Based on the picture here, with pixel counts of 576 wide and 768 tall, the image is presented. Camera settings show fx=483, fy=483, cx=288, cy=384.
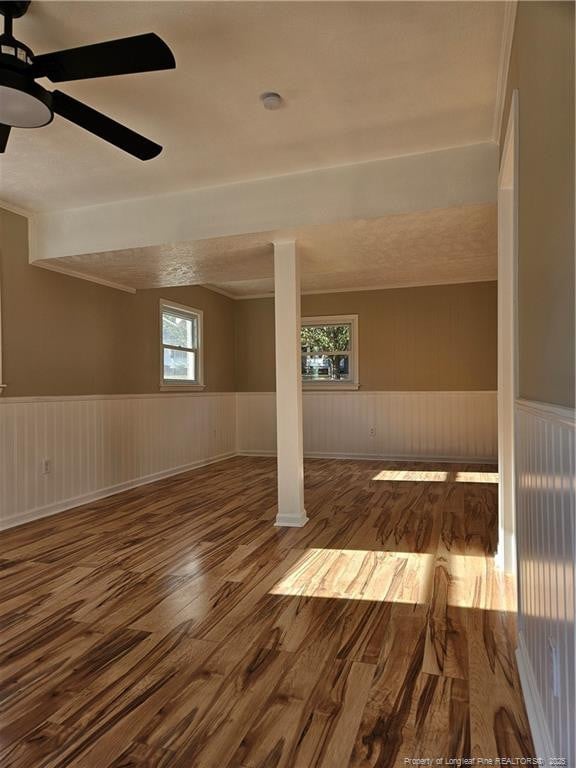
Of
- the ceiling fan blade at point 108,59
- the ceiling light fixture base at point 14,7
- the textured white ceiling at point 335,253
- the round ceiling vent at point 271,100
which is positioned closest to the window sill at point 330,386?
the textured white ceiling at point 335,253

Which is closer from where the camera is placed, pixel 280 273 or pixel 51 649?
pixel 51 649

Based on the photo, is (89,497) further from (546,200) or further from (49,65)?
(546,200)

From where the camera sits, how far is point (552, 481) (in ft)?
3.79

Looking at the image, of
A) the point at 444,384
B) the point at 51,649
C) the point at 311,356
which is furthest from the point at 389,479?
the point at 51,649

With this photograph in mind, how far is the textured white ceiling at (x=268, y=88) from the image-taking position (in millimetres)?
1922

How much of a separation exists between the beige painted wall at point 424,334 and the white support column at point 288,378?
10.7 feet

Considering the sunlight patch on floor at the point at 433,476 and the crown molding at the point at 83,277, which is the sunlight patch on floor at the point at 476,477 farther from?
the crown molding at the point at 83,277

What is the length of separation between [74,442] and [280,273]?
2.48m

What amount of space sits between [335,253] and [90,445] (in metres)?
2.94

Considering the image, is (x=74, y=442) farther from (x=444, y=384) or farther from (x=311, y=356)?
(x=444, y=384)

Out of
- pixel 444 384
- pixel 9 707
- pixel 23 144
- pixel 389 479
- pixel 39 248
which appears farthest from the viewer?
pixel 444 384

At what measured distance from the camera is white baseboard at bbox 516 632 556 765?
3.99 ft

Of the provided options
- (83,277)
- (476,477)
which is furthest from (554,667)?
(83,277)

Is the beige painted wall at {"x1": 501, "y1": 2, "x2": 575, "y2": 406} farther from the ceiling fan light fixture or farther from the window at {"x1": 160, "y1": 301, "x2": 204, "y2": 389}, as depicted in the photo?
the window at {"x1": 160, "y1": 301, "x2": 204, "y2": 389}
